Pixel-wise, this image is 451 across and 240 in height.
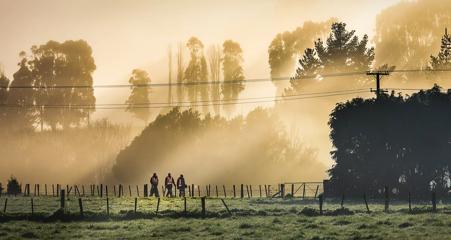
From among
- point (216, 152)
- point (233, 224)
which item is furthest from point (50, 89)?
point (233, 224)

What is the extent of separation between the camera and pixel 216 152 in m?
103

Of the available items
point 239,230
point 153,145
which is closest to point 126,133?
point 153,145

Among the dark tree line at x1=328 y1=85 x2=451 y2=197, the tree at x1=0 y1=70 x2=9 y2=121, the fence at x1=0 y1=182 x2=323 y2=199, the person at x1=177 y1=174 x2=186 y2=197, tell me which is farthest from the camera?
the tree at x1=0 y1=70 x2=9 y2=121

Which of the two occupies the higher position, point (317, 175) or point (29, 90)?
point (29, 90)

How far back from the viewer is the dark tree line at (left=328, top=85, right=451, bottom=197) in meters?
64.3

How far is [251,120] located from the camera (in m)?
106

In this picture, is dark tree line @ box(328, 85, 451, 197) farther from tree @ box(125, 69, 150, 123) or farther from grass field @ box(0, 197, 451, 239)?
tree @ box(125, 69, 150, 123)

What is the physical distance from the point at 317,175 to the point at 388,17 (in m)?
27.7

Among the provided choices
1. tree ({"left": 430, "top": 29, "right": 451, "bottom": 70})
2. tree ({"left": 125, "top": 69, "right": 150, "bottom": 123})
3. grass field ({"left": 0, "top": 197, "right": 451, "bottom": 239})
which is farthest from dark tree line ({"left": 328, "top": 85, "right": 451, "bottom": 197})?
tree ({"left": 125, "top": 69, "right": 150, "bottom": 123})

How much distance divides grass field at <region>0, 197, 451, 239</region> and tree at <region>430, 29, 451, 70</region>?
50.1 meters

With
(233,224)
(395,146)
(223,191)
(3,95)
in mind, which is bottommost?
(223,191)

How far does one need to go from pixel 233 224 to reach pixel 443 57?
64.9 meters

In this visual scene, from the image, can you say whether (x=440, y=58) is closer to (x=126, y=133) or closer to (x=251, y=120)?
(x=251, y=120)

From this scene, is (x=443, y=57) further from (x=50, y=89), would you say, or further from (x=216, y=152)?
(x=50, y=89)
